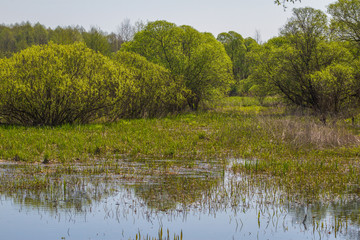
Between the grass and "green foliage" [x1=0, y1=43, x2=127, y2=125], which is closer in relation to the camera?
the grass

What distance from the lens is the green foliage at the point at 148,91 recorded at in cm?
3069

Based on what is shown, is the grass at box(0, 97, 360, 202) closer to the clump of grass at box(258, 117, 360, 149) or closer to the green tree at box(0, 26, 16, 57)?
the clump of grass at box(258, 117, 360, 149)

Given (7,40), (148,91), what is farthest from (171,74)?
(7,40)

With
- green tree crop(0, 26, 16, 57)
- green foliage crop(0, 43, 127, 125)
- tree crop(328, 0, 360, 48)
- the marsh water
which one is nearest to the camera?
the marsh water

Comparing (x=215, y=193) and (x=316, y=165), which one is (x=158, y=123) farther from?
(x=215, y=193)

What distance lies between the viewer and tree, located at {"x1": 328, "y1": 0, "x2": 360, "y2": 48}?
34781 millimetres

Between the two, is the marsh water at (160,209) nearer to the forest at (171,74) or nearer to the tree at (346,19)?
the forest at (171,74)

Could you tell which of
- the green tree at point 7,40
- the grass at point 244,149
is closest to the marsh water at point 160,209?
the grass at point 244,149

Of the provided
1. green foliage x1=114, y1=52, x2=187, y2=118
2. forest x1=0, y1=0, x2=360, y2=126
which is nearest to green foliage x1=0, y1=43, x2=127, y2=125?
forest x1=0, y1=0, x2=360, y2=126

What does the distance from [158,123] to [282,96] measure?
14.9 meters

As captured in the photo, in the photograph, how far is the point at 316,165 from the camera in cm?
1338

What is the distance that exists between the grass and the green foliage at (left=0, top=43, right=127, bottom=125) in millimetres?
1655

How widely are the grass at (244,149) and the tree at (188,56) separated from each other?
16822 mm

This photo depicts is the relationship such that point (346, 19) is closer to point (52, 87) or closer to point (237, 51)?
point (52, 87)
